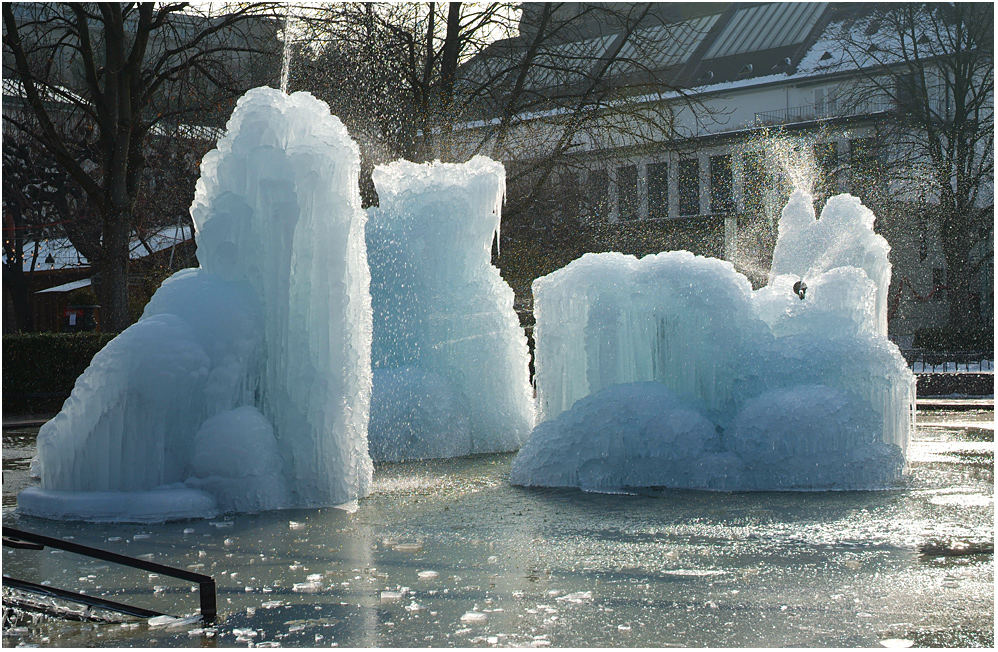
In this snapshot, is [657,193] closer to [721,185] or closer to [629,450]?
[721,185]

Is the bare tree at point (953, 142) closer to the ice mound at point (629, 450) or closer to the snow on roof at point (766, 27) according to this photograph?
the snow on roof at point (766, 27)

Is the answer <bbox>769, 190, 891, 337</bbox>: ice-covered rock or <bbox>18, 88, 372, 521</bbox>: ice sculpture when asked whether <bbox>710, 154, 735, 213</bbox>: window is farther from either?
<bbox>18, 88, 372, 521</bbox>: ice sculpture

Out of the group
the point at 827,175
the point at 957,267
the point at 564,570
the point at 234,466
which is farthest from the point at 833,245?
the point at 827,175

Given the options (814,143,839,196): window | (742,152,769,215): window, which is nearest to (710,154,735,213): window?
(742,152,769,215): window

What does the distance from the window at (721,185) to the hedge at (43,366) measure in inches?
1156

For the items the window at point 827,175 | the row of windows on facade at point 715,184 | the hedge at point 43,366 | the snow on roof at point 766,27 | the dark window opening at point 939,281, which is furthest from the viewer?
the snow on roof at point 766,27

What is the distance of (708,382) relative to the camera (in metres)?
10.1

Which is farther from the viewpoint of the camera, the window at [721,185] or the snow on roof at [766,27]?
the snow on roof at [766,27]

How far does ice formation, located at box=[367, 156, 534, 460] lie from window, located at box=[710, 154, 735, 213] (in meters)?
32.0

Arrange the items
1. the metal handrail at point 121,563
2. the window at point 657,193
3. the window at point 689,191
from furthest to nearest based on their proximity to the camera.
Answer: the window at point 689,191
the window at point 657,193
the metal handrail at point 121,563

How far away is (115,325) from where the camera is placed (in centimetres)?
1878

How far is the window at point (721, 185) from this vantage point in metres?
44.1

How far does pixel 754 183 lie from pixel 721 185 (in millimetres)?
3140

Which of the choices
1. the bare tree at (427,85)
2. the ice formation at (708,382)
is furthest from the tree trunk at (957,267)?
the ice formation at (708,382)
